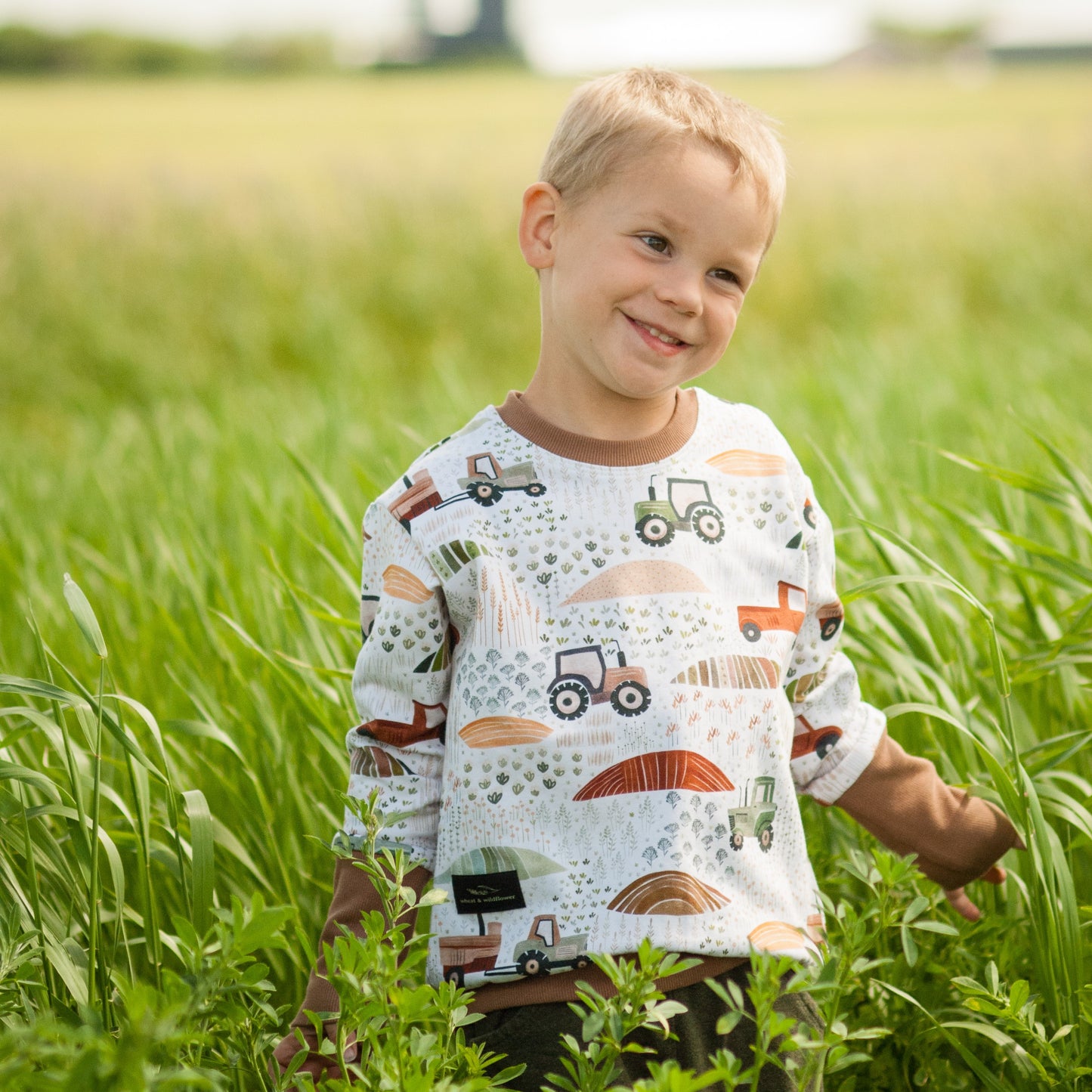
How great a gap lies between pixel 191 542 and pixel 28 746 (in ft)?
1.50

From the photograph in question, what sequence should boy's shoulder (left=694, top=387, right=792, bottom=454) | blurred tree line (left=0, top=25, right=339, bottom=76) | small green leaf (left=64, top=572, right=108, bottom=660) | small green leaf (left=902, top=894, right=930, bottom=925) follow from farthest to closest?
blurred tree line (left=0, top=25, right=339, bottom=76) → boy's shoulder (left=694, top=387, right=792, bottom=454) → small green leaf (left=64, top=572, right=108, bottom=660) → small green leaf (left=902, top=894, right=930, bottom=925)

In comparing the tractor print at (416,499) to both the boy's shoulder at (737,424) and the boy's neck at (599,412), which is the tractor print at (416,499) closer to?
the boy's neck at (599,412)

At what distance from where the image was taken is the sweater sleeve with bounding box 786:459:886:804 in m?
1.05

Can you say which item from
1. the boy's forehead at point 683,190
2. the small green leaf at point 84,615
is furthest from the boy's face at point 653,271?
the small green leaf at point 84,615

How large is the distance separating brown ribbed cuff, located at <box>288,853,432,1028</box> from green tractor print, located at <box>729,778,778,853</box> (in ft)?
0.85

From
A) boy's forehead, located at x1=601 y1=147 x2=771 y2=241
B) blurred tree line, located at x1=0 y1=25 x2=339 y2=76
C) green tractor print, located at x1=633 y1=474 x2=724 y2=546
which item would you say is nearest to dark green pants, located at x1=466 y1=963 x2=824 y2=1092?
green tractor print, located at x1=633 y1=474 x2=724 y2=546

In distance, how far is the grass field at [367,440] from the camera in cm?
112

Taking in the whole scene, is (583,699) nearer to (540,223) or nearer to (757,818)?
(757,818)

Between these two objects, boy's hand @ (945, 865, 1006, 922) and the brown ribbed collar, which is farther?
boy's hand @ (945, 865, 1006, 922)

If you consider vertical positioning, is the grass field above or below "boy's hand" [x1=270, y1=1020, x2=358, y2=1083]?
above

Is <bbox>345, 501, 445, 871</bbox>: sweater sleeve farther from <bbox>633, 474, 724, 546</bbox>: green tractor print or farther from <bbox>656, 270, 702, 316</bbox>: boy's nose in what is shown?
<bbox>656, 270, 702, 316</bbox>: boy's nose

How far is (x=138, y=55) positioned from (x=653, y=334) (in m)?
7.10

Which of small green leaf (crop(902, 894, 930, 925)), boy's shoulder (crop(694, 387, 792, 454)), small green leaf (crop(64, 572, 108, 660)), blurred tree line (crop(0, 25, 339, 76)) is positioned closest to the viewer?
small green leaf (crop(902, 894, 930, 925))

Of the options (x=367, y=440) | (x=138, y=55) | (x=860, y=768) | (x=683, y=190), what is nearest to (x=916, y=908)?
(x=860, y=768)
